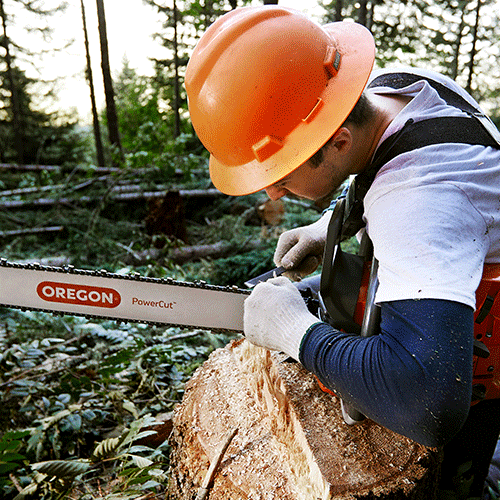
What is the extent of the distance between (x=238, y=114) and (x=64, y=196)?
5696 millimetres

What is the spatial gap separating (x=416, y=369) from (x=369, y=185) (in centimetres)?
56

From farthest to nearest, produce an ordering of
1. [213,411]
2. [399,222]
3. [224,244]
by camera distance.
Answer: [224,244] < [213,411] < [399,222]

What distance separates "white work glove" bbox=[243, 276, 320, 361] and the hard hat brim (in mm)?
335

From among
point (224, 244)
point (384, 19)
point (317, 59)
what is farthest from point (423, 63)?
→ point (317, 59)

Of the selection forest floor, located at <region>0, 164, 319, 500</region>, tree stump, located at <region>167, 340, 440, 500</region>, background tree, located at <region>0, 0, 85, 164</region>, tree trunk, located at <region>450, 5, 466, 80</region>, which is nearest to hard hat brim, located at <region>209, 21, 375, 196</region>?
tree stump, located at <region>167, 340, 440, 500</region>

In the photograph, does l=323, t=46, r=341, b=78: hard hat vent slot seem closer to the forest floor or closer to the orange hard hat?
the orange hard hat

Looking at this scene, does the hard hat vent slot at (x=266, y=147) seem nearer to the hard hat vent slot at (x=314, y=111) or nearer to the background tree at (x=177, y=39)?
the hard hat vent slot at (x=314, y=111)

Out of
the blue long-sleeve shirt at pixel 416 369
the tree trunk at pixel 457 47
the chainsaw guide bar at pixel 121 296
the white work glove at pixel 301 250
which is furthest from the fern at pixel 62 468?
the tree trunk at pixel 457 47

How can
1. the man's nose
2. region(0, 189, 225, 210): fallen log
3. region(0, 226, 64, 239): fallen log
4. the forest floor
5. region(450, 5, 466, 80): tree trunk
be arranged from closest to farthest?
the man's nose, the forest floor, region(0, 226, 64, 239): fallen log, region(0, 189, 225, 210): fallen log, region(450, 5, 466, 80): tree trunk

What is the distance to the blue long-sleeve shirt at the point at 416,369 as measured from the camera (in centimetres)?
90

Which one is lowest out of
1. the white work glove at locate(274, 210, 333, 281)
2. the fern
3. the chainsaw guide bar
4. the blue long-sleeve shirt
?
the fern

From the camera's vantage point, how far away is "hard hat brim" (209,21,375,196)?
3.77 ft

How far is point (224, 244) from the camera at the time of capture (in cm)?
538

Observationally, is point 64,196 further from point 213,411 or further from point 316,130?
point 316,130
